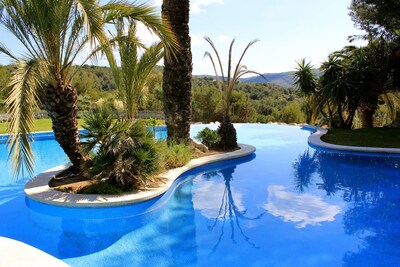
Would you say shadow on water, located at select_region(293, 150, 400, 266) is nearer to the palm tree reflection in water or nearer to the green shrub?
the palm tree reflection in water

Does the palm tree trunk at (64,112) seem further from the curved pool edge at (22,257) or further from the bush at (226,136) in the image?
the bush at (226,136)

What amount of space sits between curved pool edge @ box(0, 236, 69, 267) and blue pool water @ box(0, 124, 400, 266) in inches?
31.9

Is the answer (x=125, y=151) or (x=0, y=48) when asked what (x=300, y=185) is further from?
(x=0, y=48)

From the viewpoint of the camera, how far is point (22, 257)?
3.17m

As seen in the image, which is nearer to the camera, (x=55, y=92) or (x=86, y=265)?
(x=86, y=265)

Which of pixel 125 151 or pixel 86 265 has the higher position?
pixel 125 151

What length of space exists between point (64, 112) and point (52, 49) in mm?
1186

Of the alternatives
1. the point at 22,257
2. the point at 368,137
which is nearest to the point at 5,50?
the point at 22,257

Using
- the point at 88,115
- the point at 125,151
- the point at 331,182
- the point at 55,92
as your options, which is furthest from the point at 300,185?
the point at 55,92

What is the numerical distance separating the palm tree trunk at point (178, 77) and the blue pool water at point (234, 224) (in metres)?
1.59

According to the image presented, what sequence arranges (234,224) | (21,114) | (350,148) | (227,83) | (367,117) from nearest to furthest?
(21,114)
(234,224)
(227,83)
(350,148)
(367,117)

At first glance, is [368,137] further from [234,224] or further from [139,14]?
[139,14]

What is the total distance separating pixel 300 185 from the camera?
7449 millimetres

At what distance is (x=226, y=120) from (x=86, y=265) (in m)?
7.31
